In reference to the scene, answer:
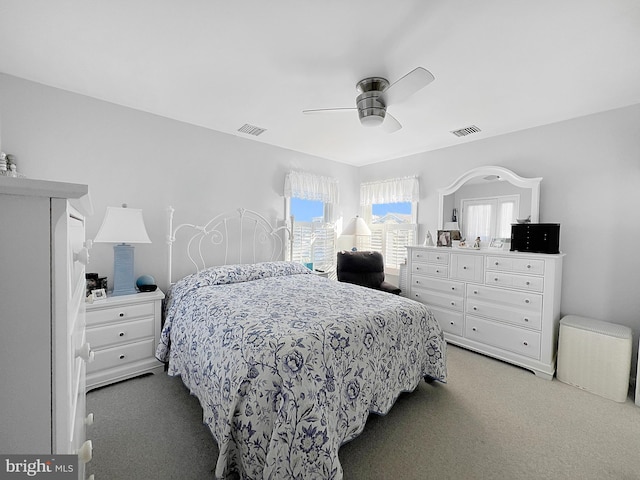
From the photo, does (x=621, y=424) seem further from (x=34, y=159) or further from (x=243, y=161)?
(x=34, y=159)

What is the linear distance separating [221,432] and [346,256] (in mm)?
2793

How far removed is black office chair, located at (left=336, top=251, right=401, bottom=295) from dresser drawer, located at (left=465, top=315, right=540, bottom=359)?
3.97ft

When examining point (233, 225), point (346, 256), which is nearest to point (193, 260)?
point (233, 225)

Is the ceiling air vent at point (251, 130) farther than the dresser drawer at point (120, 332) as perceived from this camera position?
Yes

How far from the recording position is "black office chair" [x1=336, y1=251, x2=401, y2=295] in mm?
3920

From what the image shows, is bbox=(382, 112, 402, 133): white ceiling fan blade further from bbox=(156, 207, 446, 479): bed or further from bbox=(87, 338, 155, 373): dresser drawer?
bbox=(87, 338, 155, 373): dresser drawer

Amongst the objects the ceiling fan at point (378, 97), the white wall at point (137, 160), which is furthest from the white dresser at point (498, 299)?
the white wall at point (137, 160)

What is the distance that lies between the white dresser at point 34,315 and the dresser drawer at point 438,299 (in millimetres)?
3434

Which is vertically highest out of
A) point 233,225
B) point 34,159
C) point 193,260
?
point 34,159

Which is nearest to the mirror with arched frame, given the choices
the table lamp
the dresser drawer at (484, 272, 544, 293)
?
the dresser drawer at (484, 272, 544, 293)

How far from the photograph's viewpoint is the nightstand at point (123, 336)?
7.38 ft

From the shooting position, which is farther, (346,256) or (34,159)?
(346,256)

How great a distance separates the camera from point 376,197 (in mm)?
4594

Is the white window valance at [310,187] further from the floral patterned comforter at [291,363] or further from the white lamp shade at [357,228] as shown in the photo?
the floral patterned comforter at [291,363]
